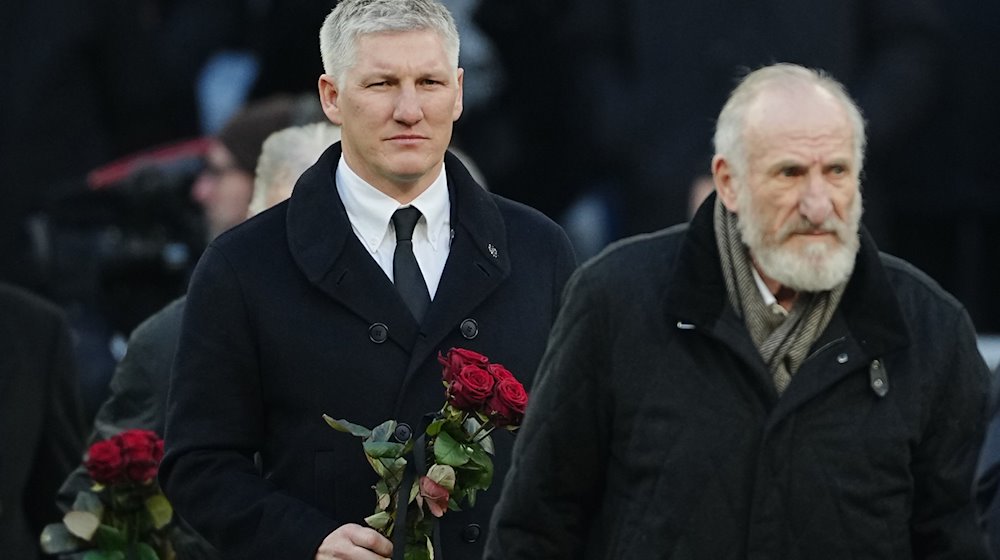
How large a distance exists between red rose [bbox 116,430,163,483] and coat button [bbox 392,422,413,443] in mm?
909

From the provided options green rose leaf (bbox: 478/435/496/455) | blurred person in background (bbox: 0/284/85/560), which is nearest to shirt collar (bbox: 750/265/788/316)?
green rose leaf (bbox: 478/435/496/455)

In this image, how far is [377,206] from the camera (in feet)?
16.0

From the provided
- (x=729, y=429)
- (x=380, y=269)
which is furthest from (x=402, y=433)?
(x=729, y=429)

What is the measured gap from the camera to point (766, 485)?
4.24 m

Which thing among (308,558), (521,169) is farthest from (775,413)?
(521,169)

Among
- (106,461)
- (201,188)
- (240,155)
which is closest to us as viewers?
(106,461)

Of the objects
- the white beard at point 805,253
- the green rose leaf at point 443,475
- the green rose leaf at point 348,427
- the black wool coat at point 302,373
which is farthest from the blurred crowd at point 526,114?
the white beard at point 805,253

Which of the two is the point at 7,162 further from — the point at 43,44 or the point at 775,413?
the point at 775,413

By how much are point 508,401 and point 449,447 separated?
15 centimetres

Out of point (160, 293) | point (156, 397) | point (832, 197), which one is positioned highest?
point (832, 197)

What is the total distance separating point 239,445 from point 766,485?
3.50 feet

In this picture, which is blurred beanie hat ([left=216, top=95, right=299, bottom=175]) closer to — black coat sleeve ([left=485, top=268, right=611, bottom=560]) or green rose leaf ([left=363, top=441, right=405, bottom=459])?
green rose leaf ([left=363, top=441, right=405, bottom=459])

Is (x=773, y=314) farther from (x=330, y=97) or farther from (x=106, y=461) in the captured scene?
(x=106, y=461)

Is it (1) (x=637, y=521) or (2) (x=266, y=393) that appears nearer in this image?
(1) (x=637, y=521)
